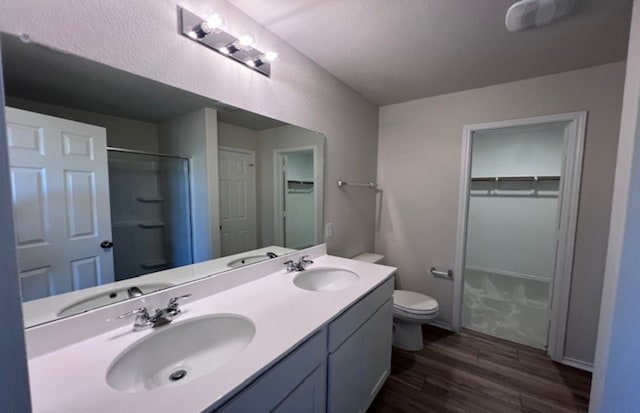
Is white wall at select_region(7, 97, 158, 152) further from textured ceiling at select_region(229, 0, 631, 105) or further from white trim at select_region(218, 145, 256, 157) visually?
textured ceiling at select_region(229, 0, 631, 105)

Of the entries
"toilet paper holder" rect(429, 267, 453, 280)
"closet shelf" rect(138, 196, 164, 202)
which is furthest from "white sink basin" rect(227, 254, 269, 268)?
"toilet paper holder" rect(429, 267, 453, 280)

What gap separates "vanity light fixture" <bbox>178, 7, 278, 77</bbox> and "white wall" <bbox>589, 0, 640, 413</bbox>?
1.61 m

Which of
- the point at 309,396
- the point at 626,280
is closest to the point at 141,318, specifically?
the point at 309,396

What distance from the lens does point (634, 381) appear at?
97 centimetres

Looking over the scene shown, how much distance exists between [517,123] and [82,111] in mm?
2812

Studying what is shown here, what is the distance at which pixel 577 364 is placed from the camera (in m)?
1.98

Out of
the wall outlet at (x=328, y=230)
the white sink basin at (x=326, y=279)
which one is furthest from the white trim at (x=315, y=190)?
the white sink basin at (x=326, y=279)

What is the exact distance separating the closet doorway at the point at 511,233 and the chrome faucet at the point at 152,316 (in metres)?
2.37

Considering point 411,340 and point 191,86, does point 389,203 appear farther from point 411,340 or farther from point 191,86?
point 191,86

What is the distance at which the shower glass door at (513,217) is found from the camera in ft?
11.2

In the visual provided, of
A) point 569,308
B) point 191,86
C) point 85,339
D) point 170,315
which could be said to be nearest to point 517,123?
point 569,308

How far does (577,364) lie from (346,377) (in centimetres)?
209

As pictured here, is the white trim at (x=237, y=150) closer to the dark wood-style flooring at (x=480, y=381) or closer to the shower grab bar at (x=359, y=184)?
the shower grab bar at (x=359, y=184)

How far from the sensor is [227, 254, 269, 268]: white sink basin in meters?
1.39
